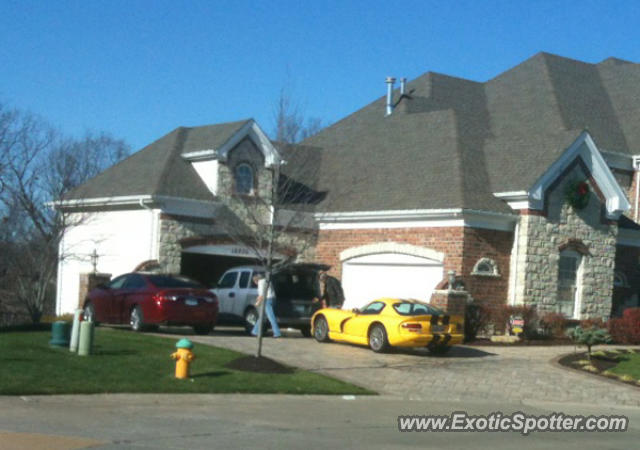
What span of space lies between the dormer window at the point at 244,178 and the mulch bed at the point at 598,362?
448 inches

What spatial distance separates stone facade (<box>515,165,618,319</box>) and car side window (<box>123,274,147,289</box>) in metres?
→ 10.6

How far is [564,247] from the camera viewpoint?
2578 centimetres

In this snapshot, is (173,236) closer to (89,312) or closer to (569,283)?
(89,312)

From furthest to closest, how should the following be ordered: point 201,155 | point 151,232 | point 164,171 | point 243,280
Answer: point 201,155 → point 164,171 → point 151,232 → point 243,280

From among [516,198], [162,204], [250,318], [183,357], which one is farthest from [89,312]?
[516,198]

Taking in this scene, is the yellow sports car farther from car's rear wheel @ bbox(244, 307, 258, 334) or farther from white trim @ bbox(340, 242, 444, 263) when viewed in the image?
white trim @ bbox(340, 242, 444, 263)

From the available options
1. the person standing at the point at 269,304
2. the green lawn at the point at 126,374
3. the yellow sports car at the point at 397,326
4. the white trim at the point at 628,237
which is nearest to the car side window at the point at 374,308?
the yellow sports car at the point at 397,326

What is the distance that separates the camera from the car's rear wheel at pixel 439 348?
19.6 meters

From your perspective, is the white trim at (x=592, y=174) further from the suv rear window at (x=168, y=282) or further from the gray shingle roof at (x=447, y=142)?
the suv rear window at (x=168, y=282)

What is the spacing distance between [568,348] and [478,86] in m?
15.2

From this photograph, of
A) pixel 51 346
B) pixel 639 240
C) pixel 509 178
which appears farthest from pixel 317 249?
pixel 51 346

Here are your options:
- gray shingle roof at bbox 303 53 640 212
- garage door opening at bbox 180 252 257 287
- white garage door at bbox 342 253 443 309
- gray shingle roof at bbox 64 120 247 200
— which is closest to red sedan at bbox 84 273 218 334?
gray shingle roof at bbox 64 120 247 200

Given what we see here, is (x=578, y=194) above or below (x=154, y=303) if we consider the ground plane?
above

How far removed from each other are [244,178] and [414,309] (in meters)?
9.78
